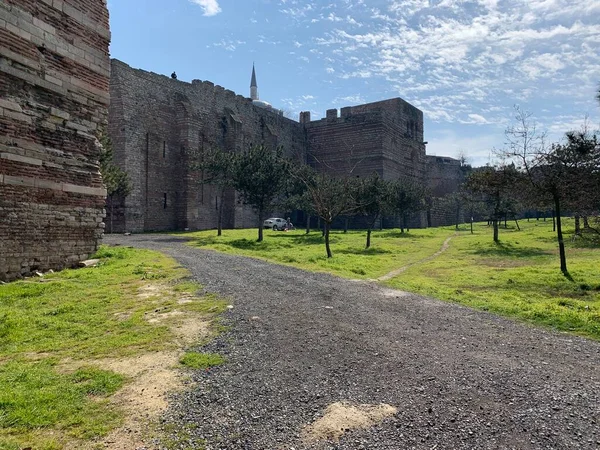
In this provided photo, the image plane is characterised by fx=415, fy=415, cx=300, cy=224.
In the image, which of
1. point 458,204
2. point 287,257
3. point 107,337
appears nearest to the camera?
point 107,337

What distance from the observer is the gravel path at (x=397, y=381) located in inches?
136

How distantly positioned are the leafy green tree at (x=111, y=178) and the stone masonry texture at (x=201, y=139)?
88 cm

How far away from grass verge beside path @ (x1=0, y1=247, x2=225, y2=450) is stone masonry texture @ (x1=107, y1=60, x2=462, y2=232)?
22207mm

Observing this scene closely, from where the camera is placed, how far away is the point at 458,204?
52.8 m

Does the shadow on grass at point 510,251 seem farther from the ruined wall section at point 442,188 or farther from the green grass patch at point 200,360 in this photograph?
the ruined wall section at point 442,188

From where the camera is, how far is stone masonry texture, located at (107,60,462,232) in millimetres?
31750

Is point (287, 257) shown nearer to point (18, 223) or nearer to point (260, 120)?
point (18, 223)

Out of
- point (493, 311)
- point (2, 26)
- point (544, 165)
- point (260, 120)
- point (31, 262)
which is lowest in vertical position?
point (493, 311)

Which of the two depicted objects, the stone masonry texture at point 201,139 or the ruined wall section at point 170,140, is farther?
the stone masonry texture at point 201,139

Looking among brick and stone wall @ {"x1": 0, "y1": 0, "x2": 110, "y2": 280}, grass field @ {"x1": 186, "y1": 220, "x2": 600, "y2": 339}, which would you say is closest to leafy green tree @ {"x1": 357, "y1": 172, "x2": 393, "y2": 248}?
grass field @ {"x1": 186, "y1": 220, "x2": 600, "y2": 339}

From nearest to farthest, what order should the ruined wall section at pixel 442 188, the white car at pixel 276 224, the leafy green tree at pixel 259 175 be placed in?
the leafy green tree at pixel 259 175 < the white car at pixel 276 224 < the ruined wall section at pixel 442 188

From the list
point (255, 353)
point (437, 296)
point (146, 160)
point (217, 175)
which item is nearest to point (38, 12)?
point (255, 353)

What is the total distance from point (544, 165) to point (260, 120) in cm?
3453

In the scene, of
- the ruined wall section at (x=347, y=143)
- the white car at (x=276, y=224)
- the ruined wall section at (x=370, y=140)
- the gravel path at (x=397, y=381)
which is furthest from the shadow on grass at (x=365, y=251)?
the ruined wall section at (x=347, y=143)
